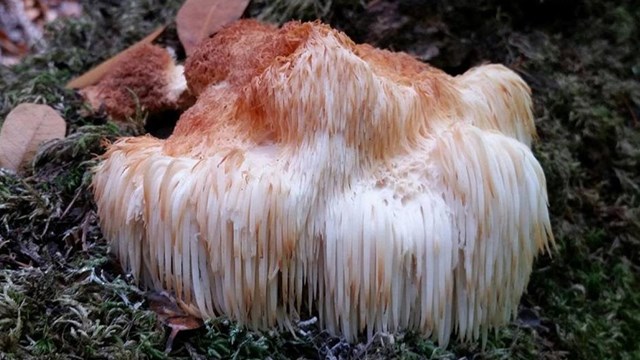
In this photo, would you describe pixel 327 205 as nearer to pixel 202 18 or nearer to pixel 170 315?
pixel 170 315

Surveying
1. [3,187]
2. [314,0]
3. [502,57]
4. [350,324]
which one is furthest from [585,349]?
[3,187]

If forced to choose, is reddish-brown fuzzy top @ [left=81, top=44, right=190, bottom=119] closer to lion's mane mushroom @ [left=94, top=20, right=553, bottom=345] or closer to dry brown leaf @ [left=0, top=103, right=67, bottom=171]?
dry brown leaf @ [left=0, top=103, right=67, bottom=171]

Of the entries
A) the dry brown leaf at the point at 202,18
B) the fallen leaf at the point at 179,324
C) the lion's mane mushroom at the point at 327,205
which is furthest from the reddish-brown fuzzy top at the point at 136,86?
the fallen leaf at the point at 179,324

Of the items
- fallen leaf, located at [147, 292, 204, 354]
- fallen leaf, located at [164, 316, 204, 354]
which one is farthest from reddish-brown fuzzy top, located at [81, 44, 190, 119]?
fallen leaf, located at [164, 316, 204, 354]

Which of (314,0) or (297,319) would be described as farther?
(314,0)

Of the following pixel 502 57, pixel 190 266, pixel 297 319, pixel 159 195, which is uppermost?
pixel 502 57

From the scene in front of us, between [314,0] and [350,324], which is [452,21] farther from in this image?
[350,324]

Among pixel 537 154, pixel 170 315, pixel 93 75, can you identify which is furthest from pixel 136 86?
pixel 537 154
